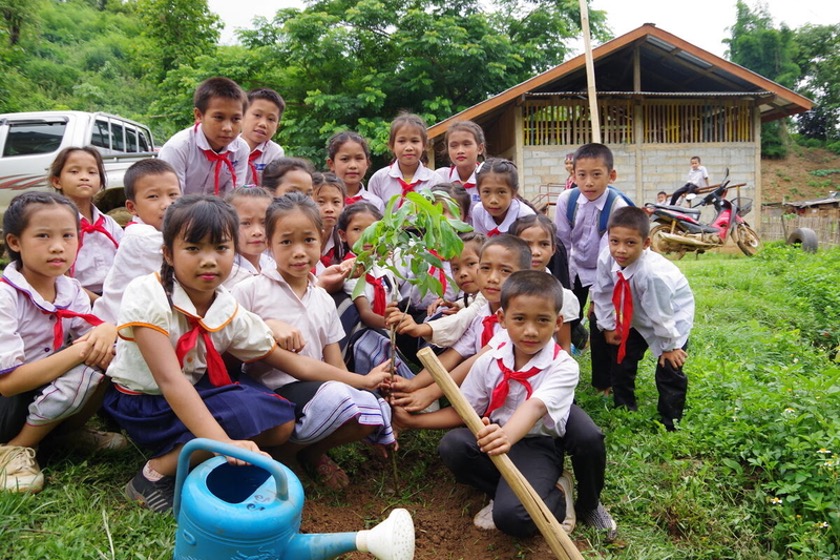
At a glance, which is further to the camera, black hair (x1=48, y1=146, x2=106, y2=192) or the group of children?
black hair (x1=48, y1=146, x2=106, y2=192)

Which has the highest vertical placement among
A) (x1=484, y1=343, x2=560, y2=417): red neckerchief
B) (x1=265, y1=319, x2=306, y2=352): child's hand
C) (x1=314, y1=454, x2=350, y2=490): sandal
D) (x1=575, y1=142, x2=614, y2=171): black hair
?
(x1=575, y1=142, x2=614, y2=171): black hair

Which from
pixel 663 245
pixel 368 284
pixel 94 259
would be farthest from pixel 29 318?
pixel 663 245

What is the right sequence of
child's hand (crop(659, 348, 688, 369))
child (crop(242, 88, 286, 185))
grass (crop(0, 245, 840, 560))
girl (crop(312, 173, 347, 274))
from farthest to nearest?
1. child (crop(242, 88, 286, 185))
2. girl (crop(312, 173, 347, 274))
3. child's hand (crop(659, 348, 688, 369))
4. grass (crop(0, 245, 840, 560))

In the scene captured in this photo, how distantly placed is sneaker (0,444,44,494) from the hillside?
29.5m

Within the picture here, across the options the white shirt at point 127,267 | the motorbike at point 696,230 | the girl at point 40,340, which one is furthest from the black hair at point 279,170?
the motorbike at point 696,230

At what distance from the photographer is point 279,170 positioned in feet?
12.2

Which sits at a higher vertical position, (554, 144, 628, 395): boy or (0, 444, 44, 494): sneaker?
(554, 144, 628, 395): boy

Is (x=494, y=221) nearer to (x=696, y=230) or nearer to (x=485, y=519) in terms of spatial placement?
(x=485, y=519)

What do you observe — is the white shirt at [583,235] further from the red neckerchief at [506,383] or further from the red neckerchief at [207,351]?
the red neckerchief at [207,351]

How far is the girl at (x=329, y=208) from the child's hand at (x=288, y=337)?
1076mm

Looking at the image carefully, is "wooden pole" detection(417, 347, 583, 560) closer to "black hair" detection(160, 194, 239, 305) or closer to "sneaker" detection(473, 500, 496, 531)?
"sneaker" detection(473, 500, 496, 531)

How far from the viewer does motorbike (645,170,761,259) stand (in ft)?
37.0

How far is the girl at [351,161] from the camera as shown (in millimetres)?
4254

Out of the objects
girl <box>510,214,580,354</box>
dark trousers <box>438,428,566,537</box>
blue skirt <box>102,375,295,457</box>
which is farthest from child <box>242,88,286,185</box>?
dark trousers <box>438,428,566,537</box>
